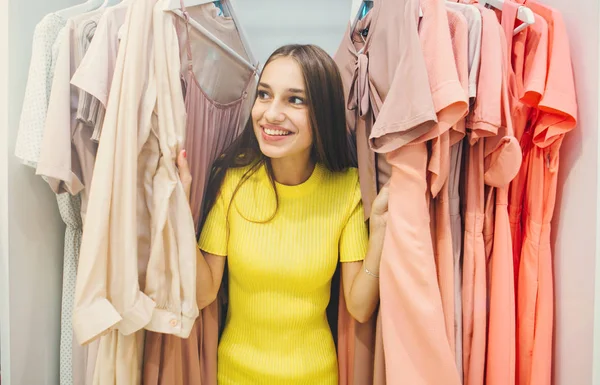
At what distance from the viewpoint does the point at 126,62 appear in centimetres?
81

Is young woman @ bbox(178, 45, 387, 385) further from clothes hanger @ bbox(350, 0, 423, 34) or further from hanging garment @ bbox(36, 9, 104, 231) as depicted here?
hanging garment @ bbox(36, 9, 104, 231)

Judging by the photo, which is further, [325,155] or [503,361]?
[325,155]

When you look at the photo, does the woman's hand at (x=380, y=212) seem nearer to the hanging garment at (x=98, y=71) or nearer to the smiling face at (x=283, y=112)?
the smiling face at (x=283, y=112)

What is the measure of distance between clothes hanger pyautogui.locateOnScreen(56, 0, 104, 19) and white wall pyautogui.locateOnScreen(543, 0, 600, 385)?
112cm

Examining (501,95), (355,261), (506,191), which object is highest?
(501,95)

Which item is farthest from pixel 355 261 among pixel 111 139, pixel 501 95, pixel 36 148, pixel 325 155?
pixel 36 148

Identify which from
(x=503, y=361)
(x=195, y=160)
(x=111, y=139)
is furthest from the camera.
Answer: (x=195, y=160)

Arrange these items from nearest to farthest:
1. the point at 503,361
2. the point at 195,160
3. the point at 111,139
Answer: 1. the point at 111,139
2. the point at 503,361
3. the point at 195,160

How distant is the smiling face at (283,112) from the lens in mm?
995

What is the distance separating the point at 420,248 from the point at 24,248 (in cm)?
86

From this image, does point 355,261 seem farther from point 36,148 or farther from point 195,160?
point 36,148

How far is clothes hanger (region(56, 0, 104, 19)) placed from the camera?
0.97 m

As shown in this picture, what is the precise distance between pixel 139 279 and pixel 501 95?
85 cm

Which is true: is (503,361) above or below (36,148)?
below
